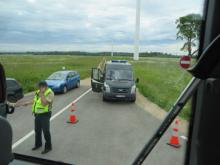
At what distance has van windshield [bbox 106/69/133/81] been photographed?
1241cm

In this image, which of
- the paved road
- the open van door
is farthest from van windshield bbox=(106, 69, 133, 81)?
the paved road

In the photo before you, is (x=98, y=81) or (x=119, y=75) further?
(x=119, y=75)

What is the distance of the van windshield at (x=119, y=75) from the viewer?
1241cm

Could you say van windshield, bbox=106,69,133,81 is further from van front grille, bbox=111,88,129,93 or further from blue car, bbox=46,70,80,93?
blue car, bbox=46,70,80,93

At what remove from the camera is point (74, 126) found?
21.3 feet

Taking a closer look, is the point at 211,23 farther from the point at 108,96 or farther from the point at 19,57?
the point at 108,96

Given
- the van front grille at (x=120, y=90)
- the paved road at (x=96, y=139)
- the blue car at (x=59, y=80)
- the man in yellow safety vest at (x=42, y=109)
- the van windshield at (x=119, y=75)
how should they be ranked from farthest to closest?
the van windshield at (x=119, y=75) < the van front grille at (x=120, y=90) < the blue car at (x=59, y=80) < the man in yellow safety vest at (x=42, y=109) < the paved road at (x=96, y=139)

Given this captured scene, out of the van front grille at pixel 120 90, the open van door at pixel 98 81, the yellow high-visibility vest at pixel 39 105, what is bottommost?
the van front grille at pixel 120 90

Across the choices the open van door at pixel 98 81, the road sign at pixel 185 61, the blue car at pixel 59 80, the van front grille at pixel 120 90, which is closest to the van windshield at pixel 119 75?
the open van door at pixel 98 81

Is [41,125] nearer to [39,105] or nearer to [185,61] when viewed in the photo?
[39,105]

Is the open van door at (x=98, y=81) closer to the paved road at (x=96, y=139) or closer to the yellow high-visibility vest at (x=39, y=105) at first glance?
the paved road at (x=96, y=139)

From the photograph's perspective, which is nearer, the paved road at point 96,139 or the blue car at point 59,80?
the paved road at point 96,139

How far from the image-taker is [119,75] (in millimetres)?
12656

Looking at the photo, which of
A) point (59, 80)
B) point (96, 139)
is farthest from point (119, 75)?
point (96, 139)
